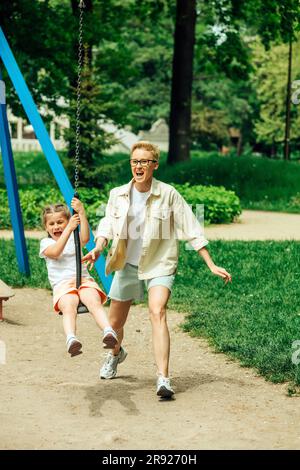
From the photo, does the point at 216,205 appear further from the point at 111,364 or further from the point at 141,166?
the point at 141,166

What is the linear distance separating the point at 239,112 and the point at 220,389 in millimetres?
48256

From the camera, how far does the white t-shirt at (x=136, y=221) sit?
267 inches

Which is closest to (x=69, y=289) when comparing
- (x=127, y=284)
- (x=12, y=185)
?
(x=127, y=284)

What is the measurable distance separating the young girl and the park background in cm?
133

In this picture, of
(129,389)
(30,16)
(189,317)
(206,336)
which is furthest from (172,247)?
(30,16)

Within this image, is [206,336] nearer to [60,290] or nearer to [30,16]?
[60,290]

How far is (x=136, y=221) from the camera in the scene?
6785 mm

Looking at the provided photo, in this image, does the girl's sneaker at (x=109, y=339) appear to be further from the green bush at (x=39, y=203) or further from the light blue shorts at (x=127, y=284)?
the green bush at (x=39, y=203)

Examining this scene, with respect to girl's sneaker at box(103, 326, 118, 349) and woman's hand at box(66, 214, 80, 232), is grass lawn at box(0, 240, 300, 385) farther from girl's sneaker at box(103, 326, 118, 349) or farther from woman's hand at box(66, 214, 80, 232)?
woman's hand at box(66, 214, 80, 232)

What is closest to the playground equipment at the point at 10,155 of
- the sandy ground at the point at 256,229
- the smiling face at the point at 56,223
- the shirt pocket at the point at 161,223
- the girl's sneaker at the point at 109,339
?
the smiling face at the point at 56,223

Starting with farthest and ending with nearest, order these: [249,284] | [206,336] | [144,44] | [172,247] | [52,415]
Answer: [144,44], [249,284], [206,336], [172,247], [52,415]

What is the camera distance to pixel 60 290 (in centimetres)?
690

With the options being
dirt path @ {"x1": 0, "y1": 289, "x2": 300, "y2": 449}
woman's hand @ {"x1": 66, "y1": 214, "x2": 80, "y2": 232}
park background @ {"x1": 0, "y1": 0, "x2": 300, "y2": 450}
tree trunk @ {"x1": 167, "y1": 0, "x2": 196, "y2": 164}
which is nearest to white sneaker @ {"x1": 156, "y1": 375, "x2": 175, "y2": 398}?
dirt path @ {"x1": 0, "y1": 289, "x2": 300, "y2": 449}

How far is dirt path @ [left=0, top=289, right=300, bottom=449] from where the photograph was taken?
218 inches
